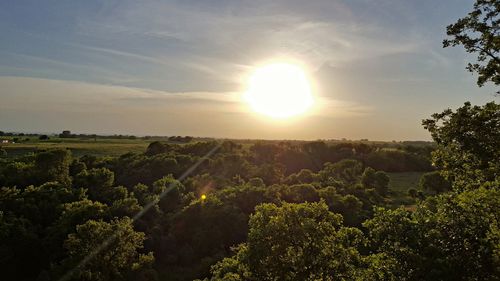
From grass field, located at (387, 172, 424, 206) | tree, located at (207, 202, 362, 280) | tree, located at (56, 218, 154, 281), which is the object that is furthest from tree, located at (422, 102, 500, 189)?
grass field, located at (387, 172, 424, 206)

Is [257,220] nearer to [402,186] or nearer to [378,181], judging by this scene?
[378,181]

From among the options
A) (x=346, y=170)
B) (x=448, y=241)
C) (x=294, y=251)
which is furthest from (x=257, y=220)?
(x=346, y=170)

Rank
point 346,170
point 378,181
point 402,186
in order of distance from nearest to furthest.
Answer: point 378,181 < point 402,186 < point 346,170

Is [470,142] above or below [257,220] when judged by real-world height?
above

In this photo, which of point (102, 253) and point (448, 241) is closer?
point (448, 241)

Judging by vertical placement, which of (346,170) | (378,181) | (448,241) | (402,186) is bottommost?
(402,186)

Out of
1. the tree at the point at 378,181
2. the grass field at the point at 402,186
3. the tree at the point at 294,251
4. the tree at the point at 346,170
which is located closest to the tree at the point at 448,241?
the tree at the point at 294,251

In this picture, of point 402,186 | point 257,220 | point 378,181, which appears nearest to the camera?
point 257,220
